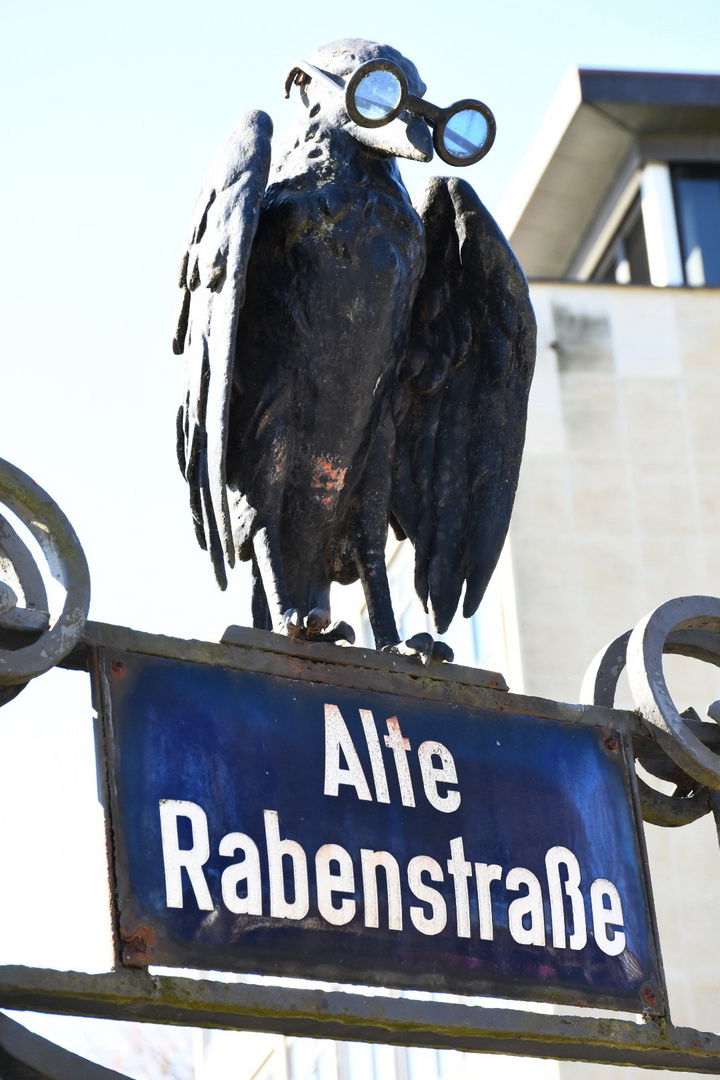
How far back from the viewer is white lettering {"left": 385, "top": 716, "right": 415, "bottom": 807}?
21.4 feet

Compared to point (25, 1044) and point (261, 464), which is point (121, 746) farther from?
point (261, 464)

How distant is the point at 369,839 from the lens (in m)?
6.37

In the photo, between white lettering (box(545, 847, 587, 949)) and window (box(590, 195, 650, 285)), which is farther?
window (box(590, 195, 650, 285))

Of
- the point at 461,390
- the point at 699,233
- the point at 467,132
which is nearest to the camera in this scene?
the point at 467,132

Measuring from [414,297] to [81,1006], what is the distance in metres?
3.05

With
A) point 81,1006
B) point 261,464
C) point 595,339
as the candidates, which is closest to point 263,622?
point 261,464

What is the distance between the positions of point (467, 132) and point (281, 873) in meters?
2.67

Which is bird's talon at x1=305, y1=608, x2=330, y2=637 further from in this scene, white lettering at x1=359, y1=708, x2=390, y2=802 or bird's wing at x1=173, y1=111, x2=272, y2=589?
bird's wing at x1=173, y1=111, x2=272, y2=589

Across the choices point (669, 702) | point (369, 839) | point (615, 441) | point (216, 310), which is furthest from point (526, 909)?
point (615, 441)

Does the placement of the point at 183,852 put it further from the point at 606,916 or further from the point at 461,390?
the point at 461,390

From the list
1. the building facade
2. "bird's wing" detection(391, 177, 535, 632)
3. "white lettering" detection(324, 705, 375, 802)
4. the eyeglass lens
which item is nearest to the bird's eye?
the eyeglass lens

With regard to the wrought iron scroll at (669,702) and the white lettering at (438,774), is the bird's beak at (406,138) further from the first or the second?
the white lettering at (438,774)

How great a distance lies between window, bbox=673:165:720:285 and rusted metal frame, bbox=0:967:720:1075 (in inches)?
814

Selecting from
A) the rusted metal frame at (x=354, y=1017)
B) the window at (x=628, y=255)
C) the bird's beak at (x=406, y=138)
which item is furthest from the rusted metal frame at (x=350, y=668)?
the window at (x=628, y=255)
